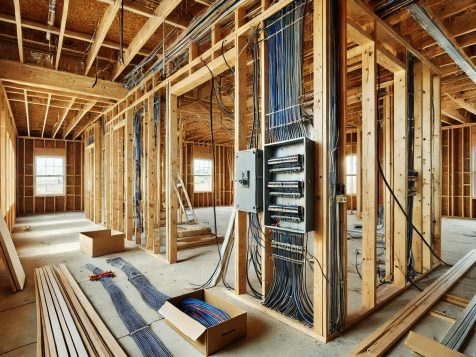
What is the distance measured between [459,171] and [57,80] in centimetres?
1170

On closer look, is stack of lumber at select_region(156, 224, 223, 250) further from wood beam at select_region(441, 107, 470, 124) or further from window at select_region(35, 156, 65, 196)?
window at select_region(35, 156, 65, 196)

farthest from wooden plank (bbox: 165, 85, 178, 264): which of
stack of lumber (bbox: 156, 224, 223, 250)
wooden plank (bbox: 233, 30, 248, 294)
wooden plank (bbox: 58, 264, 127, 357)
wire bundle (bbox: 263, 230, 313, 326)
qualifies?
wire bundle (bbox: 263, 230, 313, 326)

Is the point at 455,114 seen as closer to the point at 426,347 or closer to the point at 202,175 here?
the point at 426,347

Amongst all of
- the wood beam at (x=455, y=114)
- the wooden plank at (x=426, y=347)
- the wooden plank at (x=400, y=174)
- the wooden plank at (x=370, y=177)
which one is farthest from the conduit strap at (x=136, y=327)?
the wood beam at (x=455, y=114)

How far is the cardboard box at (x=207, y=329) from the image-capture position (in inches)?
72.7

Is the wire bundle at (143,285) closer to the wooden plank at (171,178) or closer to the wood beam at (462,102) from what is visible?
the wooden plank at (171,178)

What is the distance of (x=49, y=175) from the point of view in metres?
10.7

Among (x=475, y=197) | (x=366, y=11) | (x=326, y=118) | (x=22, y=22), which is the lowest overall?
(x=475, y=197)

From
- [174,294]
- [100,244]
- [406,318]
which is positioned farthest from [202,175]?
[406,318]

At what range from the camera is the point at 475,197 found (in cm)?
842

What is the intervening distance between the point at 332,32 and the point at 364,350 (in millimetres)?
2378

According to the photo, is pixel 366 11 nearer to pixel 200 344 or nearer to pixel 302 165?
pixel 302 165

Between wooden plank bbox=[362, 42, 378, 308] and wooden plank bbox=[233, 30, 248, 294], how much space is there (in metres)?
1.18

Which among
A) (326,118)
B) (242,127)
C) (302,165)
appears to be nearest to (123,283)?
(242,127)
